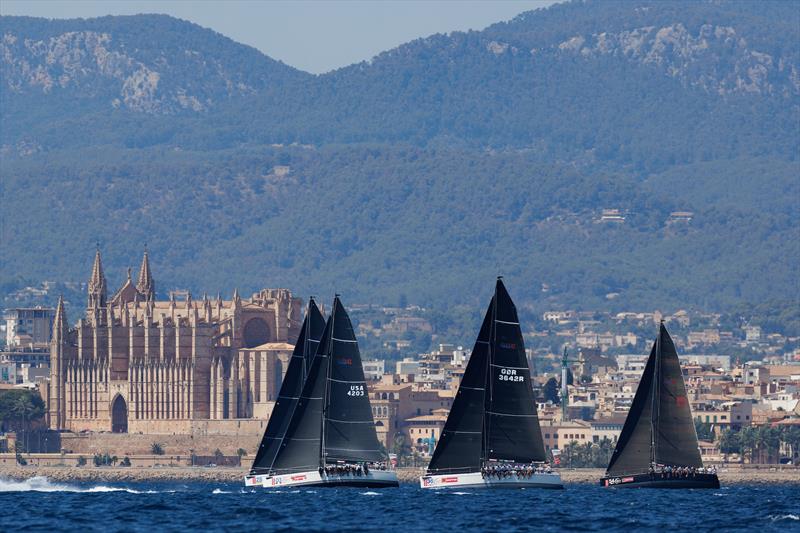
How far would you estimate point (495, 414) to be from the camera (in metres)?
97.8

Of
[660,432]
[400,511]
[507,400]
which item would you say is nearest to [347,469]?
[400,511]

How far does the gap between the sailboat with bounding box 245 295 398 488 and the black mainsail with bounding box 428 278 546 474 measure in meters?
6.09

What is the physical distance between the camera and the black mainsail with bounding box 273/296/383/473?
10350 cm

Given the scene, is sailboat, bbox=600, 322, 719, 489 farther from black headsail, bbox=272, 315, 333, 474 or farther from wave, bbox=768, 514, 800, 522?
black headsail, bbox=272, 315, 333, 474

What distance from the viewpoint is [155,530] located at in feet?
284

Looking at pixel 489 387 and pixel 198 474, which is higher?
pixel 489 387

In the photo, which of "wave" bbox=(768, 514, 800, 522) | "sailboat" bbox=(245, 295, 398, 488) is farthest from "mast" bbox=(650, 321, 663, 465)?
"wave" bbox=(768, 514, 800, 522)

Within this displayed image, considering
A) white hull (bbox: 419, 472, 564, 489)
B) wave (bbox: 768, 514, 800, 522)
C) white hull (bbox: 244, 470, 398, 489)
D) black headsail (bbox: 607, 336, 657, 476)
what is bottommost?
wave (bbox: 768, 514, 800, 522)

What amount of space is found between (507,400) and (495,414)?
69cm

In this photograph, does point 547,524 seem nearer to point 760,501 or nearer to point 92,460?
point 760,501

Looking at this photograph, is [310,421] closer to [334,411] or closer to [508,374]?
[334,411]

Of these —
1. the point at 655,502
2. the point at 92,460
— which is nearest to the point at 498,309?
the point at 655,502

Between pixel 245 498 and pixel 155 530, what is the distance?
22263 mm

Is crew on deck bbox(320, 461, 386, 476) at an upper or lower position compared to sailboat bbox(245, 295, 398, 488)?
lower
